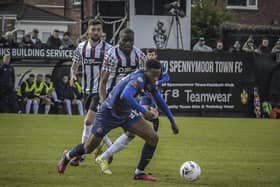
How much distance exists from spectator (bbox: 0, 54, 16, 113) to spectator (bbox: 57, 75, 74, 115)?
63.4 inches

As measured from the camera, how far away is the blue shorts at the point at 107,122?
13.1 meters

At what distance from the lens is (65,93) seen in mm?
31688

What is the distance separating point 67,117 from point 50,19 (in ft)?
71.2

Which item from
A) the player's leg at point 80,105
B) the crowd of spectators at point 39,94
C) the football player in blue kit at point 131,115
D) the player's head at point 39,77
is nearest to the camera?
the football player in blue kit at point 131,115

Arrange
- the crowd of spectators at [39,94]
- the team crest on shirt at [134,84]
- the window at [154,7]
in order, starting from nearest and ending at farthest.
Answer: the team crest on shirt at [134,84] < the crowd of spectators at [39,94] < the window at [154,7]

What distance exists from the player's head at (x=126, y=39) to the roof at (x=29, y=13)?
35987 millimetres

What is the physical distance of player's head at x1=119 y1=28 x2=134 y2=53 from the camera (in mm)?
13836

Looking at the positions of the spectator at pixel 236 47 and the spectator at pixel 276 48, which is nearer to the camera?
the spectator at pixel 276 48

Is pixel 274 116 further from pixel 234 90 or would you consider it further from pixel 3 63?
pixel 3 63

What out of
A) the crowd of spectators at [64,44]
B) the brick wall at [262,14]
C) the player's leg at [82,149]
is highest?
the brick wall at [262,14]

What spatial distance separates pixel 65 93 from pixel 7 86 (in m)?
2.12

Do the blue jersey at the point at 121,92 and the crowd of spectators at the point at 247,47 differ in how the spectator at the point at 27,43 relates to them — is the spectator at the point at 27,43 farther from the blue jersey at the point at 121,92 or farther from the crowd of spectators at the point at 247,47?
the blue jersey at the point at 121,92

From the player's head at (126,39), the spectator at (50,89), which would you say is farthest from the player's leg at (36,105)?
the player's head at (126,39)

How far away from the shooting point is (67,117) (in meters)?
29.1
